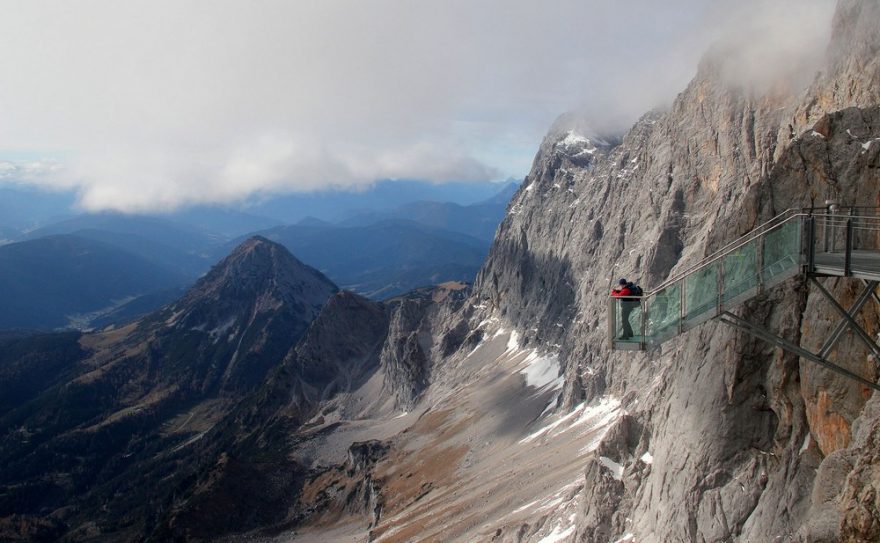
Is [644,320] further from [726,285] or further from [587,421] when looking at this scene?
[587,421]

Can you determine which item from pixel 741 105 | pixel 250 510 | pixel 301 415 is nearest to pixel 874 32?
pixel 741 105

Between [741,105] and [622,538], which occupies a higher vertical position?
[741,105]

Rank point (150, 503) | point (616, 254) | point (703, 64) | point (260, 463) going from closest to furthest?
point (703, 64)
point (616, 254)
point (260, 463)
point (150, 503)

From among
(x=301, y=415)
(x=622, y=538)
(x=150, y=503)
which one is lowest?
(x=150, y=503)

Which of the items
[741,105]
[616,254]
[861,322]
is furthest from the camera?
[616,254]

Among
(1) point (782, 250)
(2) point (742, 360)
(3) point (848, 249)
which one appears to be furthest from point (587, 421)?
(3) point (848, 249)

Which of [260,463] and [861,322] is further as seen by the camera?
[260,463]

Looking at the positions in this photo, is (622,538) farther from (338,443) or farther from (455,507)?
(338,443)

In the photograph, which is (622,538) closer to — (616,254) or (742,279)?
(742,279)
